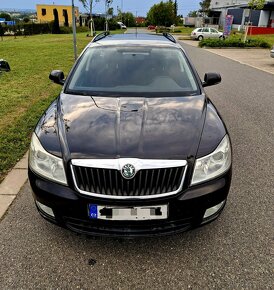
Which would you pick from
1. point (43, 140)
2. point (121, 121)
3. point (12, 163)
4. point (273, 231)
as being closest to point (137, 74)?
point (121, 121)

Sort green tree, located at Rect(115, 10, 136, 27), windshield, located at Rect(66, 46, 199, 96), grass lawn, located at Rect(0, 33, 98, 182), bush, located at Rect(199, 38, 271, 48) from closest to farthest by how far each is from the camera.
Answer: windshield, located at Rect(66, 46, 199, 96), grass lawn, located at Rect(0, 33, 98, 182), bush, located at Rect(199, 38, 271, 48), green tree, located at Rect(115, 10, 136, 27)

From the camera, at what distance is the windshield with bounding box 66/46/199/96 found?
10.6 feet

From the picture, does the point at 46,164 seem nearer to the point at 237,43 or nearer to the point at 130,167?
the point at 130,167

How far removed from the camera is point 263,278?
7.12 ft

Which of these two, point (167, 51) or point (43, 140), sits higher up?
point (167, 51)

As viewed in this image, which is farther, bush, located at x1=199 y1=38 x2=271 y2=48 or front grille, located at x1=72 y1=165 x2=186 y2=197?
bush, located at x1=199 y1=38 x2=271 y2=48

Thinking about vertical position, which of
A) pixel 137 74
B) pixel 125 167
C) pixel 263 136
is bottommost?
pixel 263 136

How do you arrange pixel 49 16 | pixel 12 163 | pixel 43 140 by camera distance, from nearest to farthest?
pixel 43 140, pixel 12 163, pixel 49 16

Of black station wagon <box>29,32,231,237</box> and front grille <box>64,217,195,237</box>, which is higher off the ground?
black station wagon <box>29,32,231,237</box>

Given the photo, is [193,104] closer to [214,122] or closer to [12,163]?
[214,122]

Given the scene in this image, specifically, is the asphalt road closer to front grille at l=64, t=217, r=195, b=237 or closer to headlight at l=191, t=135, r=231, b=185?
front grille at l=64, t=217, r=195, b=237

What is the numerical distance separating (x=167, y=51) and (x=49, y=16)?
76455 millimetres

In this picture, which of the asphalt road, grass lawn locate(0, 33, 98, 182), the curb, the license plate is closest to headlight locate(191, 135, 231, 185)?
the license plate

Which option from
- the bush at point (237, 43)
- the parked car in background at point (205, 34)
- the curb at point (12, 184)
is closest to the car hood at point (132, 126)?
the curb at point (12, 184)
